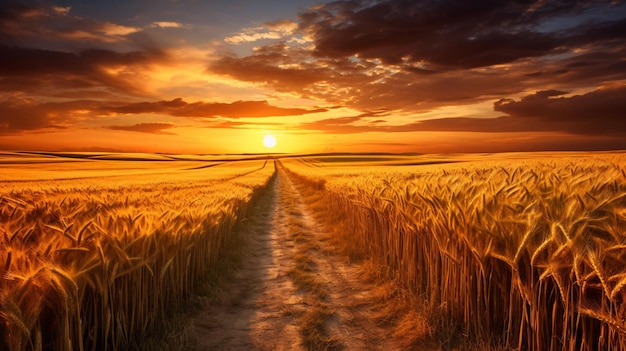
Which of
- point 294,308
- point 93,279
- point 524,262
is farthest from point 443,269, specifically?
point 93,279

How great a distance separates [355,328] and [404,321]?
63 centimetres

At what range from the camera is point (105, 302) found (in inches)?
118

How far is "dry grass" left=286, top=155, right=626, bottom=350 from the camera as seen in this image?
2395 millimetres

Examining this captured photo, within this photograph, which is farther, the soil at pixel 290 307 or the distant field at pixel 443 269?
the soil at pixel 290 307

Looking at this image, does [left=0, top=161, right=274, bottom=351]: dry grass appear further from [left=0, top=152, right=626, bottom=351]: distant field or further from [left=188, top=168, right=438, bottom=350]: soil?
[left=188, top=168, right=438, bottom=350]: soil

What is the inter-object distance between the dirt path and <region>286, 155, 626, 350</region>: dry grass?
930 millimetres

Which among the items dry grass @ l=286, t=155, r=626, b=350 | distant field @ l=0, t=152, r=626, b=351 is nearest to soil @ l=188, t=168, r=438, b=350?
distant field @ l=0, t=152, r=626, b=351

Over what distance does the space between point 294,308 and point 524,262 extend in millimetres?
3116

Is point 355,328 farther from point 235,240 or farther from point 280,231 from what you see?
point 280,231

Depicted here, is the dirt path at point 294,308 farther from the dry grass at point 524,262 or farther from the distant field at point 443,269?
the dry grass at point 524,262

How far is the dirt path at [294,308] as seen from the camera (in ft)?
13.3

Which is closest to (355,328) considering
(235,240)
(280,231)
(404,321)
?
(404,321)

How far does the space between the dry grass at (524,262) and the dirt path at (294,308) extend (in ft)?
3.05

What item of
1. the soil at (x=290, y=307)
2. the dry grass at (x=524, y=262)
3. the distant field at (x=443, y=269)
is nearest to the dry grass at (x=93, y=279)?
the distant field at (x=443, y=269)
